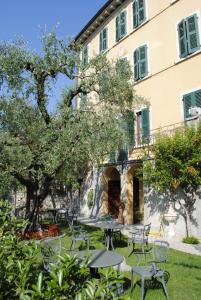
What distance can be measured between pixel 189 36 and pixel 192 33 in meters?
0.17

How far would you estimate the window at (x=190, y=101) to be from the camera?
12107 mm

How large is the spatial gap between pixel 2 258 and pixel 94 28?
20.0m

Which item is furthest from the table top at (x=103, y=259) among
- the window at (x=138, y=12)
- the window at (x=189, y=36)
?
the window at (x=138, y=12)

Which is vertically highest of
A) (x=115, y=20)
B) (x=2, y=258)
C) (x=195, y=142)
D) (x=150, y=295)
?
(x=115, y=20)

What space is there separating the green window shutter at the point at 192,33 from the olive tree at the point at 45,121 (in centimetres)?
376

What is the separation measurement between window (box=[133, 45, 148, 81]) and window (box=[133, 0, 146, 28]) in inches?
66.7

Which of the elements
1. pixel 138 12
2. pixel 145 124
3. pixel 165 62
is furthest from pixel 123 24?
pixel 145 124

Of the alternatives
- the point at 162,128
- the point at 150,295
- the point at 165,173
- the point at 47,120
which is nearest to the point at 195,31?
the point at 162,128

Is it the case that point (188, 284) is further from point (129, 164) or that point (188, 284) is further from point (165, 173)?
point (129, 164)

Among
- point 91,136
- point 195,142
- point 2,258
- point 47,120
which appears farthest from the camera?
point 47,120

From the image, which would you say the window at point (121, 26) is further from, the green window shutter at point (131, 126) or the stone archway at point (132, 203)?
the stone archway at point (132, 203)

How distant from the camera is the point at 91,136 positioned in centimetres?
1212

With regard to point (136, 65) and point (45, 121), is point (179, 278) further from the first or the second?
point (136, 65)

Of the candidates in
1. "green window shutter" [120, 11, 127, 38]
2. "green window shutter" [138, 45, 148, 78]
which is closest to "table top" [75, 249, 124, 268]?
"green window shutter" [138, 45, 148, 78]
